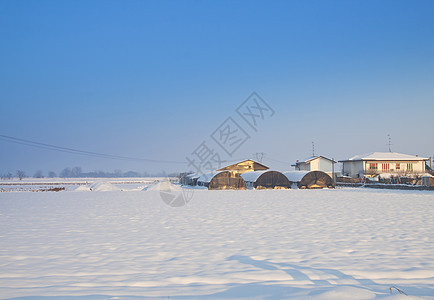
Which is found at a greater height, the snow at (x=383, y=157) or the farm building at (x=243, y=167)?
the snow at (x=383, y=157)

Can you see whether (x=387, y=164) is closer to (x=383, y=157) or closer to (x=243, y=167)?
(x=383, y=157)

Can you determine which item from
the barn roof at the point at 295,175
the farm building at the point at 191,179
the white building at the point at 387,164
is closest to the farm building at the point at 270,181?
the barn roof at the point at 295,175

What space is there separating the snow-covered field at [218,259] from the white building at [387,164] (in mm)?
38833

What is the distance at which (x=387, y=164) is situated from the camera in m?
47.5

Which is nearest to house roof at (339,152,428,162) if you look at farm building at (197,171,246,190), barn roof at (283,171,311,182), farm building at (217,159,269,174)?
farm building at (217,159,269,174)

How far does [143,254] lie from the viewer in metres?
6.75

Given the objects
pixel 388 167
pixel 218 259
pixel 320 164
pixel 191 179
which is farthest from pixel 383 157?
pixel 218 259

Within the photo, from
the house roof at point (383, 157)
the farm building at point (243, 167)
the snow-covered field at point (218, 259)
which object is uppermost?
the house roof at point (383, 157)

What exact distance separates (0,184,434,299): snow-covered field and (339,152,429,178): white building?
127ft

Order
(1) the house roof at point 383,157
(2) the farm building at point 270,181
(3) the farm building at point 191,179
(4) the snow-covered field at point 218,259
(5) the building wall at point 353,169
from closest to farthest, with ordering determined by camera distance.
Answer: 1. (4) the snow-covered field at point 218,259
2. (2) the farm building at point 270,181
3. (3) the farm building at point 191,179
4. (1) the house roof at point 383,157
5. (5) the building wall at point 353,169

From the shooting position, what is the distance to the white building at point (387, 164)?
46812 mm

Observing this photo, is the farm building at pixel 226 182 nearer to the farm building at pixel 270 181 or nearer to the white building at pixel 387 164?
the farm building at pixel 270 181

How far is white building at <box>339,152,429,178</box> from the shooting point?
46812mm

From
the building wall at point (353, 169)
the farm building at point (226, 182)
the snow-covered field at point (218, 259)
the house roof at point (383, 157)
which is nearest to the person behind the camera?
the snow-covered field at point (218, 259)
